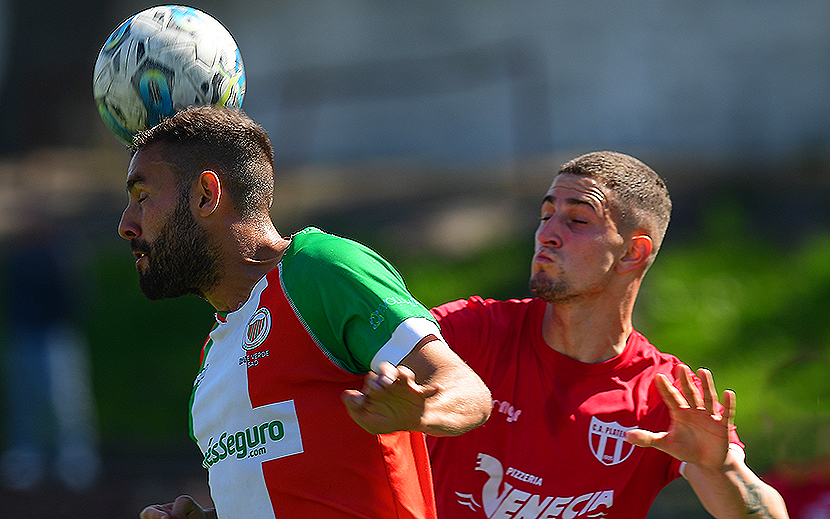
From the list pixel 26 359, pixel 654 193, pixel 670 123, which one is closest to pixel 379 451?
pixel 654 193

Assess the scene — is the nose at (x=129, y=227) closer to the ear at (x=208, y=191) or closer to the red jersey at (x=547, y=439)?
the ear at (x=208, y=191)

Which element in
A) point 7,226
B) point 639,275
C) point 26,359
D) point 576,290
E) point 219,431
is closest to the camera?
point 219,431

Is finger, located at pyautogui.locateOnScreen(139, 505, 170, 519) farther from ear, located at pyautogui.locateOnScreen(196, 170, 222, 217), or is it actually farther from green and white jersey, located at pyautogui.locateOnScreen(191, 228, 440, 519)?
ear, located at pyautogui.locateOnScreen(196, 170, 222, 217)

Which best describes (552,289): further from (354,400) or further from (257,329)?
(354,400)

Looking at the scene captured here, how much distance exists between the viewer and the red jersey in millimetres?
3664

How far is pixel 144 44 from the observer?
334 centimetres

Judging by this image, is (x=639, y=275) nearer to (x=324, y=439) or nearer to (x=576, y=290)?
(x=576, y=290)

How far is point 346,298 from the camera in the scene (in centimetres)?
260

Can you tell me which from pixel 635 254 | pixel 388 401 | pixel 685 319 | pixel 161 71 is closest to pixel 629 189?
pixel 635 254

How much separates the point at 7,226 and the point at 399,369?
477 inches

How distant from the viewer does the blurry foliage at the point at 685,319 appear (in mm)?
9203

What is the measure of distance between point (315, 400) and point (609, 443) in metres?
1.41

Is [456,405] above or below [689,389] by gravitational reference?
above

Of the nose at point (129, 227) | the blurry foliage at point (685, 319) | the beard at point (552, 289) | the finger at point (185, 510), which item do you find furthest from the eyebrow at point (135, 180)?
the blurry foliage at point (685, 319)
